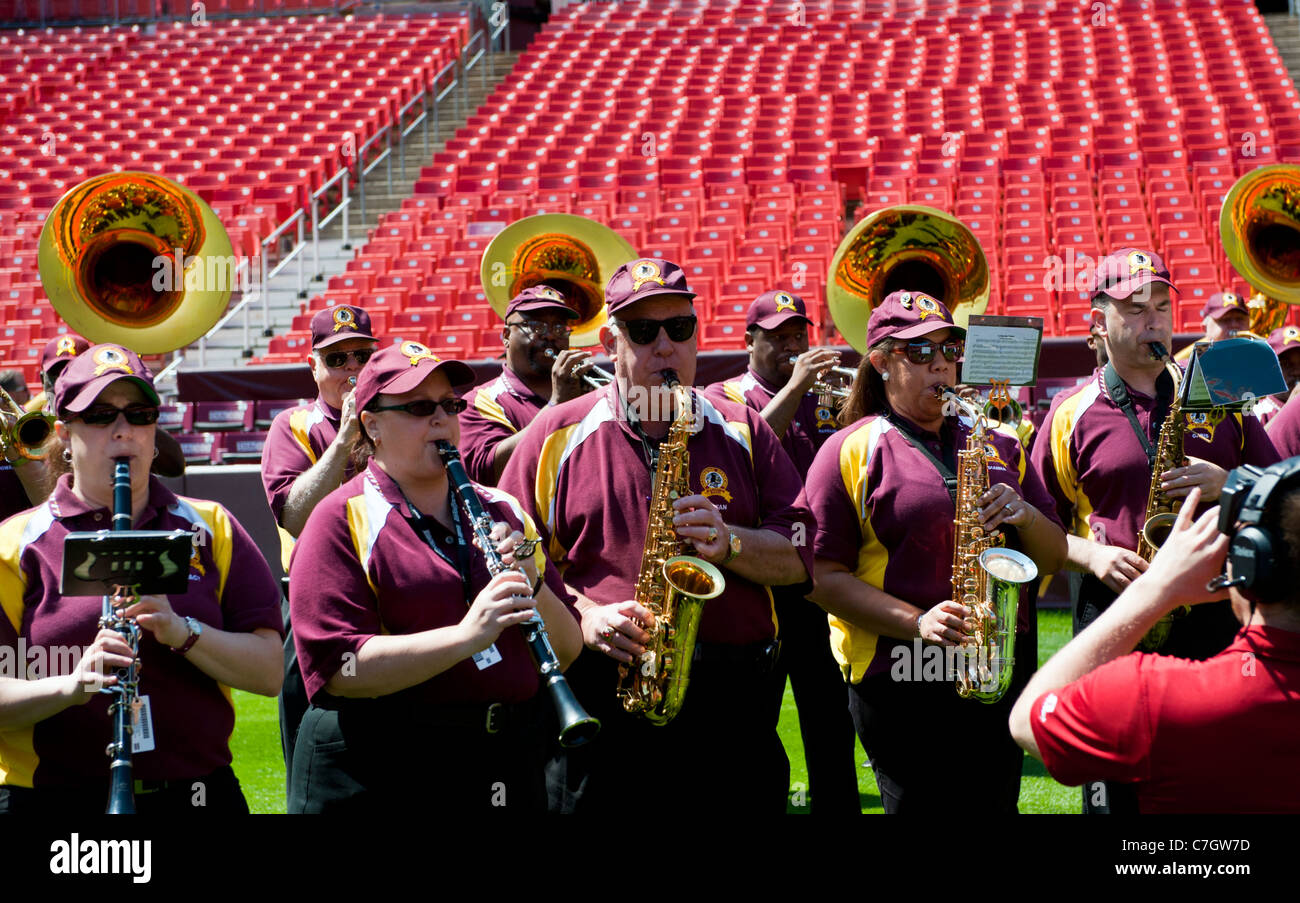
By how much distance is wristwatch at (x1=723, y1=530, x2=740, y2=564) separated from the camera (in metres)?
3.81

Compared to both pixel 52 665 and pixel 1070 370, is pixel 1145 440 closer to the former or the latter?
pixel 52 665

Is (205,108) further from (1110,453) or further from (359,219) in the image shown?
(1110,453)

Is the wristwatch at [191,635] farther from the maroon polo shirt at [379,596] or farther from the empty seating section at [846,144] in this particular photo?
the empty seating section at [846,144]

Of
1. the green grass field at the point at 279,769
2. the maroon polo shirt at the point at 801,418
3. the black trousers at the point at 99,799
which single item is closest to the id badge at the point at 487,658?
the black trousers at the point at 99,799

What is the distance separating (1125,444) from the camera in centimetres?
476

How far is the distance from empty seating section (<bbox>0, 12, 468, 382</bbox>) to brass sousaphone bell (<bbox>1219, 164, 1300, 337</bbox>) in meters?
12.5

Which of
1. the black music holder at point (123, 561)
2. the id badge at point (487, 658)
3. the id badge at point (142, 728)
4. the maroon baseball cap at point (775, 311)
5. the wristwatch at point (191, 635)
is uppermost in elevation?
the maroon baseball cap at point (775, 311)

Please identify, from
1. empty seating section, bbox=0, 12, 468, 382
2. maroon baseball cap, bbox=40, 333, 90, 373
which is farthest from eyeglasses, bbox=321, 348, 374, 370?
empty seating section, bbox=0, 12, 468, 382

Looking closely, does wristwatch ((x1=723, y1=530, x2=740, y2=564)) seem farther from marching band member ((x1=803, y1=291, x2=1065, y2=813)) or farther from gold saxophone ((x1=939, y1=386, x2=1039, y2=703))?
gold saxophone ((x1=939, y1=386, x2=1039, y2=703))

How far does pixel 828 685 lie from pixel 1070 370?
17.4 feet

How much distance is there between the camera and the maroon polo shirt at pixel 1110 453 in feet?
15.5

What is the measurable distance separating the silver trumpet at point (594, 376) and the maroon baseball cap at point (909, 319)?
1174 mm

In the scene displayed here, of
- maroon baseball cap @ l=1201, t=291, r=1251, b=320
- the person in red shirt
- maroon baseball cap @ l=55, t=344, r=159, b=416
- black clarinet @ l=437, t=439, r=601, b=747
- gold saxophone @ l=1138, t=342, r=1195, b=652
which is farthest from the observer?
maroon baseball cap @ l=1201, t=291, r=1251, b=320

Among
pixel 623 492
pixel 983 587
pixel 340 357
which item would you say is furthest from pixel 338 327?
pixel 983 587
